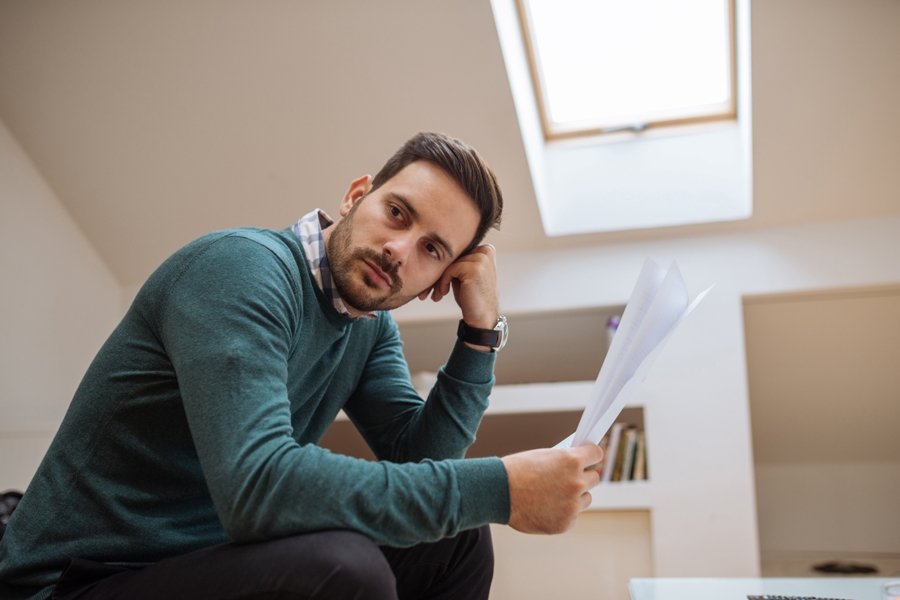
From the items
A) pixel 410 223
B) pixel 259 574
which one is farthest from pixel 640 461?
pixel 259 574

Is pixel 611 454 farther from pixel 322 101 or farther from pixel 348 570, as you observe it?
pixel 348 570

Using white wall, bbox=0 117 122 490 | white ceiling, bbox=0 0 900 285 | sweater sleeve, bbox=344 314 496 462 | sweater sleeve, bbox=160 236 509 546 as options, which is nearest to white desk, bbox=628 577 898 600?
sweater sleeve, bbox=344 314 496 462

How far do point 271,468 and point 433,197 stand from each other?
1.83 feet

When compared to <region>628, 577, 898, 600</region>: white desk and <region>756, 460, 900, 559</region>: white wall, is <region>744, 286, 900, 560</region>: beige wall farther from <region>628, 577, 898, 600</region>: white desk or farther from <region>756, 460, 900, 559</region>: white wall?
<region>628, 577, 898, 600</region>: white desk

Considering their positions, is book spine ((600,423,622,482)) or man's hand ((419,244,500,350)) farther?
book spine ((600,423,622,482))

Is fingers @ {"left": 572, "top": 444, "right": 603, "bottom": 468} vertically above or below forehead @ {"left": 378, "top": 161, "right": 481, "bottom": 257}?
below

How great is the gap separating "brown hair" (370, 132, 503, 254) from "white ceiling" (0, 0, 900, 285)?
111 cm

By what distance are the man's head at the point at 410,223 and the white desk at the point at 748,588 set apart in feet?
2.21

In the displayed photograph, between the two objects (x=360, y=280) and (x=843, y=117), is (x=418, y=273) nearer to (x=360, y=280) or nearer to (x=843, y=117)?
(x=360, y=280)

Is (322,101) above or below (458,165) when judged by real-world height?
above

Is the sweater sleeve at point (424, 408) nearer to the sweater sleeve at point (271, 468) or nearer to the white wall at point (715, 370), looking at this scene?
the sweater sleeve at point (271, 468)

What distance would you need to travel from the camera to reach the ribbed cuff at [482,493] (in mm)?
787

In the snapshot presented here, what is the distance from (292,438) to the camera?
0.84 meters

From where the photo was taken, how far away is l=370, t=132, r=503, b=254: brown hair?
47.0 inches
